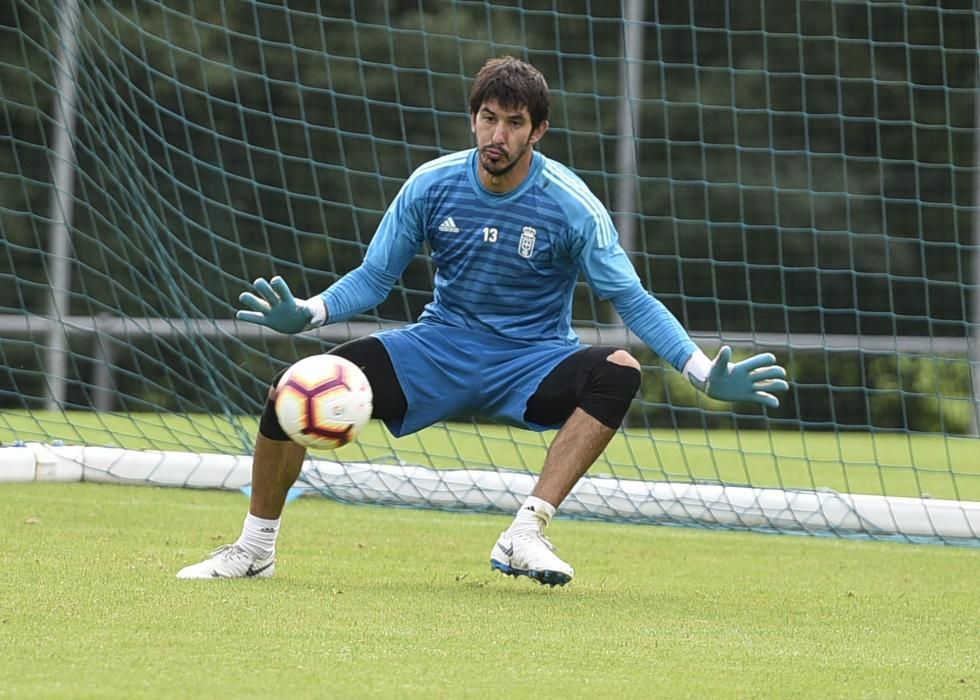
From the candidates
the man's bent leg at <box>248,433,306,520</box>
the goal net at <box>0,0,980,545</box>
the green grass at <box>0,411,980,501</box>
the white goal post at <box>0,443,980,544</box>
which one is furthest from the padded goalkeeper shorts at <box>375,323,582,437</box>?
the goal net at <box>0,0,980,545</box>

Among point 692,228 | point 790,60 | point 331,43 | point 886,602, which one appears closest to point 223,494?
point 886,602

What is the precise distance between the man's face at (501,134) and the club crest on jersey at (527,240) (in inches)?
8.2

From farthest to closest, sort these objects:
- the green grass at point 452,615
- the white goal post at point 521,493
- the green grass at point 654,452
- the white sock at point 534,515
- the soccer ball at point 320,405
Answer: the green grass at point 654,452 < the white goal post at point 521,493 < the white sock at point 534,515 < the soccer ball at point 320,405 < the green grass at point 452,615

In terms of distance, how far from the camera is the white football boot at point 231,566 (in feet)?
16.0

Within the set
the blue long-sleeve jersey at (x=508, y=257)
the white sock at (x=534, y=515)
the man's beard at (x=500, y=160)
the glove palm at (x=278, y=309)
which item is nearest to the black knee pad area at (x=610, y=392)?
the blue long-sleeve jersey at (x=508, y=257)

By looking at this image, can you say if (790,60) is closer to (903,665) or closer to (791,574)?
(791,574)

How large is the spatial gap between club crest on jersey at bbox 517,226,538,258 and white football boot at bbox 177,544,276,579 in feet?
3.94

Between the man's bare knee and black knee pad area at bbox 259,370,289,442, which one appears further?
the man's bare knee

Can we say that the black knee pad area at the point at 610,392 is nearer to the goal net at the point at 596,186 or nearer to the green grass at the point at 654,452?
the green grass at the point at 654,452

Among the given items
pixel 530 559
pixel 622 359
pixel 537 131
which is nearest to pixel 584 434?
pixel 622 359

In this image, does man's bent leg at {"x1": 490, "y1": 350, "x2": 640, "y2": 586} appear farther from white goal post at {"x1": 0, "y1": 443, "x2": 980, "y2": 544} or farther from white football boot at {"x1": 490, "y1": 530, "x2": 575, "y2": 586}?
white goal post at {"x1": 0, "y1": 443, "x2": 980, "y2": 544}

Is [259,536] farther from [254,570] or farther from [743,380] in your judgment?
[743,380]

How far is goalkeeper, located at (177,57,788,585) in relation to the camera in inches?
197

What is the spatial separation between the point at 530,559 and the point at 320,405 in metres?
0.75
